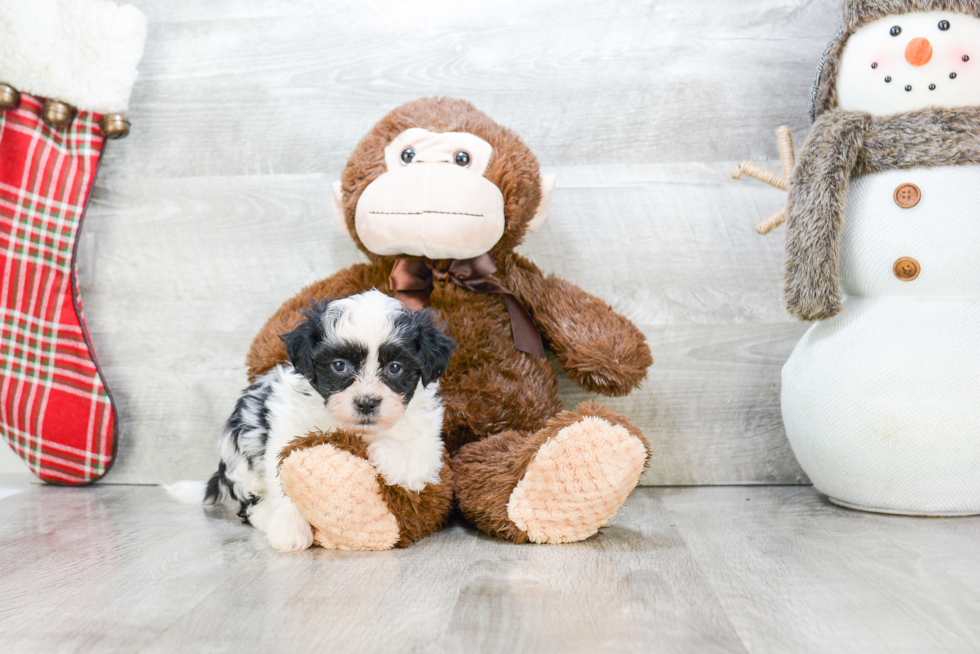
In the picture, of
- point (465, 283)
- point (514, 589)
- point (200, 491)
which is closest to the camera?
point (514, 589)

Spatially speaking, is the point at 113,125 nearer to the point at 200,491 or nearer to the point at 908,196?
the point at 200,491

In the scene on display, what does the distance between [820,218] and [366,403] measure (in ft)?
2.98

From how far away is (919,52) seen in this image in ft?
4.67

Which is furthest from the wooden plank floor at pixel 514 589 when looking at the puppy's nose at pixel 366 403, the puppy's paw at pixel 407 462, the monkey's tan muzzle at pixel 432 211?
the monkey's tan muzzle at pixel 432 211

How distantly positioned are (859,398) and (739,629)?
0.65m

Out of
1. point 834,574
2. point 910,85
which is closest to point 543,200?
point 910,85

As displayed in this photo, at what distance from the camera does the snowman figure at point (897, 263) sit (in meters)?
1.38

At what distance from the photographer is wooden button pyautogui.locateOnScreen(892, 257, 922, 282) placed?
1.43 metres

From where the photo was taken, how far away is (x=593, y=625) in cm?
96

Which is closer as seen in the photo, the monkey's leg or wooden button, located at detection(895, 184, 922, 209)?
the monkey's leg

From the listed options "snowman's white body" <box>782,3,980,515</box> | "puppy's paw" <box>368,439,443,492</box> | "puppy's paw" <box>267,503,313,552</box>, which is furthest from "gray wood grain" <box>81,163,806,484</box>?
"puppy's paw" <box>267,503,313,552</box>

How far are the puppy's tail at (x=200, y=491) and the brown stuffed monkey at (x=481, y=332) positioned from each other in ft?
0.92

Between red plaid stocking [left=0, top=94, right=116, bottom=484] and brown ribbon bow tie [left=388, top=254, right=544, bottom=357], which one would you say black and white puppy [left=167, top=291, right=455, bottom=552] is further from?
red plaid stocking [left=0, top=94, right=116, bottom=484]

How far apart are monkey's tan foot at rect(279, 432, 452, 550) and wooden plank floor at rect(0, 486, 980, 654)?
0.04 metres
